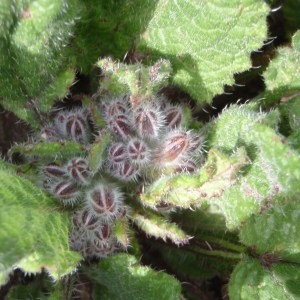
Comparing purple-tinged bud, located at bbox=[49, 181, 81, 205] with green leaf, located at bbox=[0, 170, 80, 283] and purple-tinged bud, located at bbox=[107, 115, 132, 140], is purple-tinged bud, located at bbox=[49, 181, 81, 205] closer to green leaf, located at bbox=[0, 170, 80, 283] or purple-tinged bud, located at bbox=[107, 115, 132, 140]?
green leaf, located at bbox=[0, 170, 80, 283]

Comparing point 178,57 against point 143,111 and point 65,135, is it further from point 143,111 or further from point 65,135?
point 65,135

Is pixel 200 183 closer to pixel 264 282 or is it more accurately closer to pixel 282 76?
pixel 264 282

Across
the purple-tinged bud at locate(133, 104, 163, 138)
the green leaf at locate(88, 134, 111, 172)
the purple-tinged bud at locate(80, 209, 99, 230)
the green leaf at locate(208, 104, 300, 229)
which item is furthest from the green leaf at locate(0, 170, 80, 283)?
the green leaf at locate(208, 104, 300, 229)

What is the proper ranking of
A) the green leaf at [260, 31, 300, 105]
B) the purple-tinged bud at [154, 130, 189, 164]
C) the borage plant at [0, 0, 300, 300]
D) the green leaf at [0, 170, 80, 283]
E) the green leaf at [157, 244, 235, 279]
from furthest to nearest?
the green leaf at [157, 244, 235, 279], the green leaf at [260, 31, 300, 105], the purple-tinged bud at [154, 130, 189, 164], the borage plant at [0, 0, 300, 300], the green leaf at [0, 170, 80, 283]

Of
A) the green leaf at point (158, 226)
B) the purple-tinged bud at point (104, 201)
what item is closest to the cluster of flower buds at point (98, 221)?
the purple-tinged bud at point (104, 201)

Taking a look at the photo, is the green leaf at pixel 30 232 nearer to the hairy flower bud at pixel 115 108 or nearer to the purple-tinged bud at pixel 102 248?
the purple-tinged bud at pixel 102 248

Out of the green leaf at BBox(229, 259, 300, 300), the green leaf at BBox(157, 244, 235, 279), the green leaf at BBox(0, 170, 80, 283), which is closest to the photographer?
the green leaf at BBox(0, 170, 80, 283)
